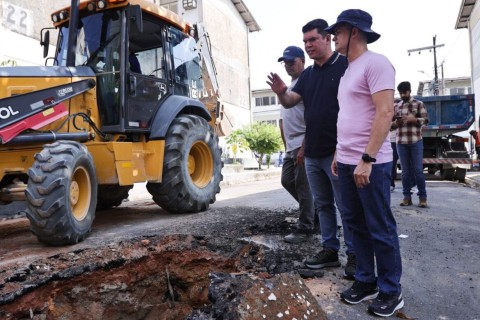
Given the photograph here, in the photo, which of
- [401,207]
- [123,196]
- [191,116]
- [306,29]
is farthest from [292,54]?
[123,196]

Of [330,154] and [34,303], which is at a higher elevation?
[330,154]

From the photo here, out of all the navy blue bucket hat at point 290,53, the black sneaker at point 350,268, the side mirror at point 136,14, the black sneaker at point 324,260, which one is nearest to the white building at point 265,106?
the side mirror at point 136,14

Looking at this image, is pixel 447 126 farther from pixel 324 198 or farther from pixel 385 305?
pixel 385 305

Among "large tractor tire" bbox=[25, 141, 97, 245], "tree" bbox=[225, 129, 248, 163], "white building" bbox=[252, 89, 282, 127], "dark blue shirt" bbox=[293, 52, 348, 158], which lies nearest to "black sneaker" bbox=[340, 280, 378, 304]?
"dark blue shirt" bbox=[293, 52, 348, 158]

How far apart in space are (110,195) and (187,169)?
1.40 metres

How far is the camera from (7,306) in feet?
8.35

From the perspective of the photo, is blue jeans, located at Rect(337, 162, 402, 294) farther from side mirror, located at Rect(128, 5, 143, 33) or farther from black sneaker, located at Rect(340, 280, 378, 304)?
side mirror, located at Rect(128, 5, 143, 33)

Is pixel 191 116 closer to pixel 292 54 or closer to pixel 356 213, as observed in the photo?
pixel 292 54

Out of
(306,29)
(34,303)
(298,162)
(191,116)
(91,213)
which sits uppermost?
(306,29)

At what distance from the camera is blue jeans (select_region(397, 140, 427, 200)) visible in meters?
5.80

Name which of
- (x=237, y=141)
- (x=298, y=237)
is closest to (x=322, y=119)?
(x=298, y=237)

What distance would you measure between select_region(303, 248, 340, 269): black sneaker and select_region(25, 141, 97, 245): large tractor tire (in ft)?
7.09

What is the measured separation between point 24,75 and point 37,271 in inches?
87.1

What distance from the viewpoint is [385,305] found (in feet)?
7.34
